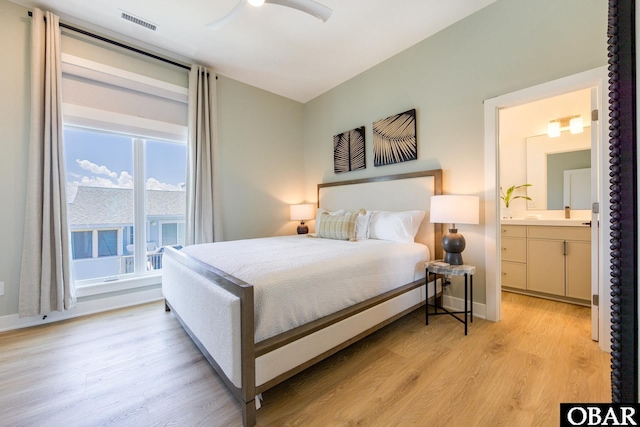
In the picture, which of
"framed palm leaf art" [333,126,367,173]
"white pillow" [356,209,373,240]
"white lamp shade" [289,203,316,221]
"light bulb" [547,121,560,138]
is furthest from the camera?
"white lamp shade" [289,203,316,221]

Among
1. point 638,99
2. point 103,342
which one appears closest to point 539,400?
point 638,99

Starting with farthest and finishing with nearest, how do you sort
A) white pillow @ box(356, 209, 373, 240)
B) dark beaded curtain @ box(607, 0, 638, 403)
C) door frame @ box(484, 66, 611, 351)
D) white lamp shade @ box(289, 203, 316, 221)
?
white lamp shade @ box(289, 203, 316, 221), white pillow @ box(356, 209, 373, 240), door frame @ box(484, 66, 611, 351), dark beaded curtain @ box(607, 0, 638, 403)

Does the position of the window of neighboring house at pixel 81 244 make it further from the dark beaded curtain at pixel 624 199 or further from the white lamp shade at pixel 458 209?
the dark beaded curtain at pixel 624 199

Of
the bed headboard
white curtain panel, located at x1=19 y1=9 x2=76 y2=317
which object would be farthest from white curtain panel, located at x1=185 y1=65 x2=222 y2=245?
the bed headboard

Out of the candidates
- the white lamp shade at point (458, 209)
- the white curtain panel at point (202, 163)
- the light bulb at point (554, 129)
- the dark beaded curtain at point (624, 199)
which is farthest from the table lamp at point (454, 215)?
the white curtain panel at point (202, 163)

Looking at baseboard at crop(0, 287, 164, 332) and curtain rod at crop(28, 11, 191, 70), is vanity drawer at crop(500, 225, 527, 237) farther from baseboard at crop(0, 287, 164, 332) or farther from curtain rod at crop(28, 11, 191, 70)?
curtain rod at crop(28, 11, 191, 70)

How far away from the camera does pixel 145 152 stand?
3.14 metres

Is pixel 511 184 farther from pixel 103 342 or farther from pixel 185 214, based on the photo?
pixel 103 342

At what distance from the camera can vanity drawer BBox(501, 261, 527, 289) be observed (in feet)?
10.3

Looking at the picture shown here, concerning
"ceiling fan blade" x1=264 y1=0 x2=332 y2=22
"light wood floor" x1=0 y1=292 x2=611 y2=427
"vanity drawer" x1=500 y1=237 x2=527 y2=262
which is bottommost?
"light wood floor" x1=0 y1=292 x2=611 y2=427

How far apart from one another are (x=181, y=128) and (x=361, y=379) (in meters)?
3.39

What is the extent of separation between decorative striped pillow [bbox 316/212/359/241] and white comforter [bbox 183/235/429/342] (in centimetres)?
50

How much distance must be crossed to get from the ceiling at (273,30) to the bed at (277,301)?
1.70 meters

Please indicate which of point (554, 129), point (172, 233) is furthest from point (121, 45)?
point (554, 129)
